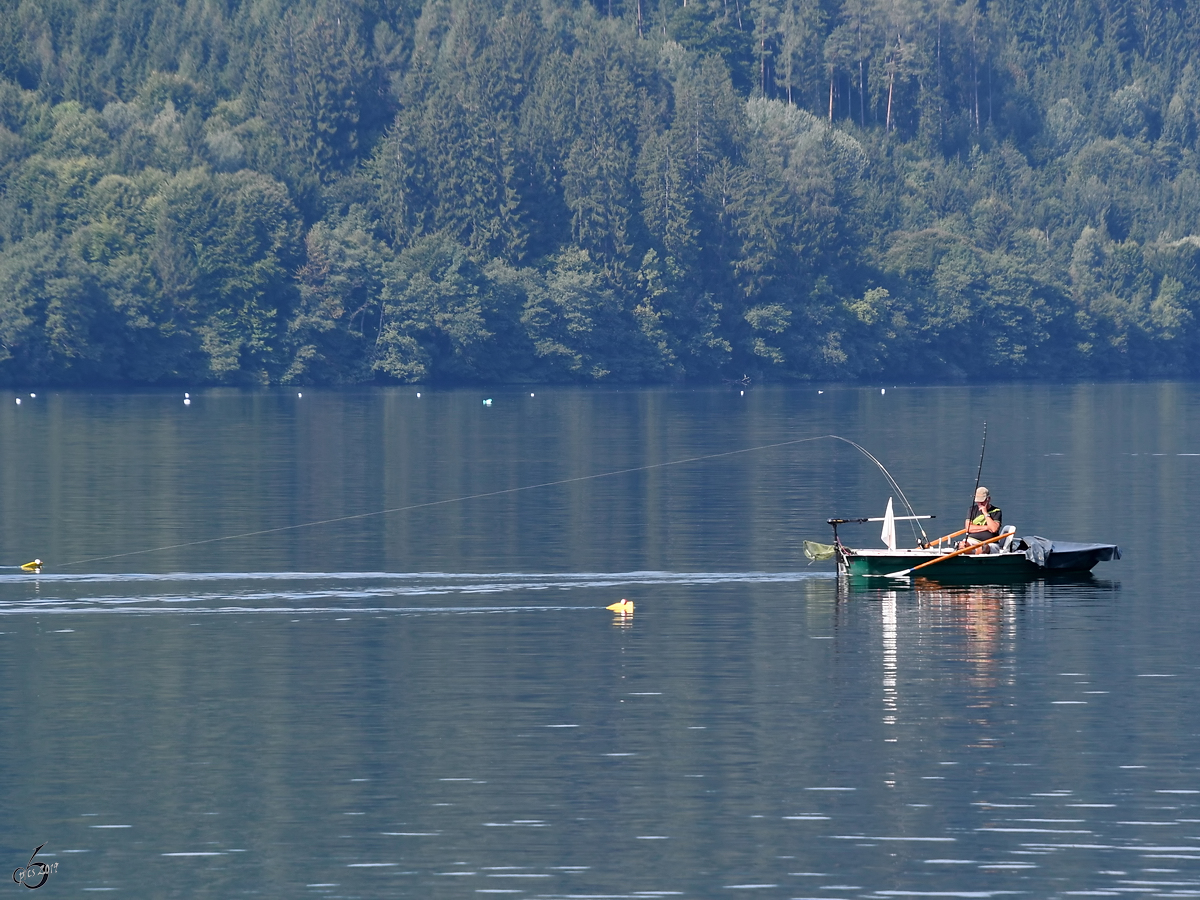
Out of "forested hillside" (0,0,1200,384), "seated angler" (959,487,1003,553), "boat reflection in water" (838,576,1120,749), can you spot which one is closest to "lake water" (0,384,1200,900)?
"boat reflection in water" (838,576,1120,749)

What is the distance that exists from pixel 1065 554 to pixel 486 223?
447 feet

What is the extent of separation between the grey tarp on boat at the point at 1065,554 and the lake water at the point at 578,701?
1.80 feet

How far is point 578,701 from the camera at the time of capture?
2905cm

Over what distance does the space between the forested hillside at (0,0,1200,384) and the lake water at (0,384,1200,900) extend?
9781cm

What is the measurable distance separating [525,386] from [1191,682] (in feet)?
450

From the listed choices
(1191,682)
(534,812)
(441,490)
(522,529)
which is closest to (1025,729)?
(1191,682)

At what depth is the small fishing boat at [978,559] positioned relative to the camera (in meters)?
40.0

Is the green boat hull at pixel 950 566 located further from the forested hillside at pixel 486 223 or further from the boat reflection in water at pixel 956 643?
the forested hillside at pixel 486 223

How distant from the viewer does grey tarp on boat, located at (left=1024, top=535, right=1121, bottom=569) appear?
4047cm

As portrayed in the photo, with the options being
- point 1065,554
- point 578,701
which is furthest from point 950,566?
point 578,701

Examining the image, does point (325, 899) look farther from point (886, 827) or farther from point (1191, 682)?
point (1191, 682)

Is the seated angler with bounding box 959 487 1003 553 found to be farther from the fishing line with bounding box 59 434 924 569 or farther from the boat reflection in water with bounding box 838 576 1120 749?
the fishing line with bounding box 59 434 924 569

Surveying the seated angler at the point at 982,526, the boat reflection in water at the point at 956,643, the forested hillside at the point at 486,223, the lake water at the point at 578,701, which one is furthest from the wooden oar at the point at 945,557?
the forested hillside at the point at 486,223

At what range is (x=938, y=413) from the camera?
118 m
